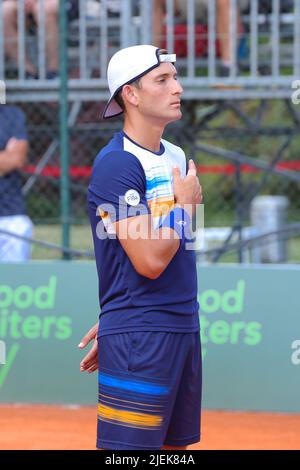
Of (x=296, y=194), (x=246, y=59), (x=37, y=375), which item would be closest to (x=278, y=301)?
(x=37, y=375)

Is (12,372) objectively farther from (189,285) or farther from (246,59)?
(189,285)

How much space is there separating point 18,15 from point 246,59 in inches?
73.0

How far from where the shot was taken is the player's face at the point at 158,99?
397 centimetres

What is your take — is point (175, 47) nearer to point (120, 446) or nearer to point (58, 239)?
point (58, 239)

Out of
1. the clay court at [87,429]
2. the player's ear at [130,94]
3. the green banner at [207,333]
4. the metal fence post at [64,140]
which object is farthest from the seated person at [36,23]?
the player's ear at [130,94]

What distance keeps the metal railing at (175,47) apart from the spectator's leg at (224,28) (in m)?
0.03

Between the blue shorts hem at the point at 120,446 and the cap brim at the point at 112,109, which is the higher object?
the cap brim at the point at 112,109

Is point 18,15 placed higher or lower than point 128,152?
higher

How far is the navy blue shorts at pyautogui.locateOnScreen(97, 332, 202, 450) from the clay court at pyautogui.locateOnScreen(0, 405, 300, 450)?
249 cm

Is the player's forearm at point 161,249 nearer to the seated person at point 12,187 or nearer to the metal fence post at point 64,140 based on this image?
the metal fence post at point 64,140

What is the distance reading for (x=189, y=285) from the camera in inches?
156

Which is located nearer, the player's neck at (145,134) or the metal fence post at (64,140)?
the player's neck at (145,134)

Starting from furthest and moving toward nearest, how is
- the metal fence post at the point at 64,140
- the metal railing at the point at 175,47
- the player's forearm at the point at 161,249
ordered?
the metal railing at the point at 175,47, the metal fence post at the point at 64,140, the player's forearm at the point at 161,249

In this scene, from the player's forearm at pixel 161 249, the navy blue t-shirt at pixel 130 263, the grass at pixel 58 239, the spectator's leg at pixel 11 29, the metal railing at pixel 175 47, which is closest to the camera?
the player's forearm at pixel 161 249
